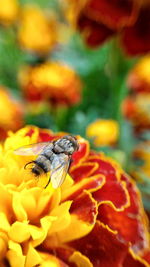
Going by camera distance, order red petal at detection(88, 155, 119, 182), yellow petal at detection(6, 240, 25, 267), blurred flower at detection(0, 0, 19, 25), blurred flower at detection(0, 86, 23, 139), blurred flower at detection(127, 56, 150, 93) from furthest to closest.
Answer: blurred flower at detection(0, 0, 19, 25) < blurred flower at detection(127, 56, 150, 93) < blurred flower at detection(0, 86, 23, 139) < red petal at detection(88, 155, 119, 182) < yellow petal at detection(6, 240, 25, 267)

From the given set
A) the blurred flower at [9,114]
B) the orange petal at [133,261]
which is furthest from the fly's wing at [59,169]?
the blurred flower at [9,114]

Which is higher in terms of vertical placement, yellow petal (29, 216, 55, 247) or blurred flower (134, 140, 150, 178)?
blurred flower (134, 140, 150, 178)

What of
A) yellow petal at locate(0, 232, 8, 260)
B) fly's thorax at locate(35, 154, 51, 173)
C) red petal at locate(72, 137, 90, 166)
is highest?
red petal at locate(72, 137, 90, 166)

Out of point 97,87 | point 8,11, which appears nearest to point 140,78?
point 97,87

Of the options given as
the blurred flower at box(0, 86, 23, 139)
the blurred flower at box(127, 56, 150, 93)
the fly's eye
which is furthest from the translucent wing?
the blurred flower at box(127, 56, 150, 93)

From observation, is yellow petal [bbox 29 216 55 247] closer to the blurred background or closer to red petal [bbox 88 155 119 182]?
red petal [bbox 88 155 119 182]

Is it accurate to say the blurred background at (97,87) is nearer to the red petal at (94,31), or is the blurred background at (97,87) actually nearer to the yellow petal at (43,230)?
the red petal at (94,31)
